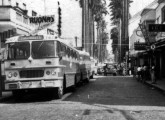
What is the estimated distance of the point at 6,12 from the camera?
72.7ft

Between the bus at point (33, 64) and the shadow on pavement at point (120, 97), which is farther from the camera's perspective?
the bus at point (33, 64)

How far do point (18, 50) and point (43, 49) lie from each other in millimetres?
1055

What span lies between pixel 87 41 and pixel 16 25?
2115 centimetres

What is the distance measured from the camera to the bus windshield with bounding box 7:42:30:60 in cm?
1372

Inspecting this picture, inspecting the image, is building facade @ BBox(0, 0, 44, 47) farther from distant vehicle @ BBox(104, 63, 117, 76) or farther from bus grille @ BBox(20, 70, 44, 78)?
distant vehicle @ BBox(104, 63, 117, 76)

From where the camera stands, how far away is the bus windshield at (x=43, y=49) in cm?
1372

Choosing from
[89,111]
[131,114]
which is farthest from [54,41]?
[131,114]

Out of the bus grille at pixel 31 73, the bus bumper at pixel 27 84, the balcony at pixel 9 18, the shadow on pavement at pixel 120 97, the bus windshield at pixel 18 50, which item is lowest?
the shadow on pavement at pixel 120 97

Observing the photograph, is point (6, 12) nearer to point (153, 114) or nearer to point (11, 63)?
point (11, 63)

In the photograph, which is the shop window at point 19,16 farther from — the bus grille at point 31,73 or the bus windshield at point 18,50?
the bus grille at point 31,73

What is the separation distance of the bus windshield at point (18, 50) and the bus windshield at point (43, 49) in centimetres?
29

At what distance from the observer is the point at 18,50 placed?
45.2 feet

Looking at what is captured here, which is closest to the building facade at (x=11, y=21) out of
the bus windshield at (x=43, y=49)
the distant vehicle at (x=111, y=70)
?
the bus windshield at (x=43, y=49)

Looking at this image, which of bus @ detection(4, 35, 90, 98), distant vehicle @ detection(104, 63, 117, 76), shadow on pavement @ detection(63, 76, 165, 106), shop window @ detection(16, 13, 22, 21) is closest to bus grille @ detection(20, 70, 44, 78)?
bus @ detection(4, 35, 90, 98)
